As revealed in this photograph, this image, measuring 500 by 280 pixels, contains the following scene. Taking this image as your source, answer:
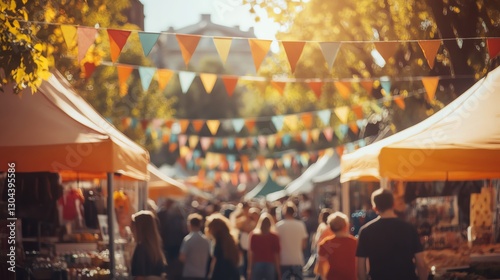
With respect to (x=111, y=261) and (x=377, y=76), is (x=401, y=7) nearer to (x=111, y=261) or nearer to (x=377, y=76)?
(x=377, y=76)

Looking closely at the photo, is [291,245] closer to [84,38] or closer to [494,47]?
[494,47]

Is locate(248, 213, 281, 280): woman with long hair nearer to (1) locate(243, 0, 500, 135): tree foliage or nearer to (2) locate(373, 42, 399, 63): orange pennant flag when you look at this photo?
(2) locate(373, 42, 399, 63): orange pennant flag

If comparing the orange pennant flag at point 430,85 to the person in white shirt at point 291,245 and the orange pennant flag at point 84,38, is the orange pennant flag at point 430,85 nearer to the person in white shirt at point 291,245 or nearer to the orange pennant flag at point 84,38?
the person in white shirt at point 291,245

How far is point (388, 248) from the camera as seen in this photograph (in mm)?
10992

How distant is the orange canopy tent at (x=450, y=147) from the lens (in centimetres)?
1176

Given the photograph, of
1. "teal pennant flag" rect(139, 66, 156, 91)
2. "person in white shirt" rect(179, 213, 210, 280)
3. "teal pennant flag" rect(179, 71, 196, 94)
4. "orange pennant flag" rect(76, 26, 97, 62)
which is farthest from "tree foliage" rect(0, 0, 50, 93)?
"teal pennant flag" rect(179, 71, 196, 94)

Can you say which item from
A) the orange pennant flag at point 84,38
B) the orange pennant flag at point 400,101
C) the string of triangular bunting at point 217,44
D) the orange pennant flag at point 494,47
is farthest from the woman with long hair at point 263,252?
the orange pennant flag at point 400,101

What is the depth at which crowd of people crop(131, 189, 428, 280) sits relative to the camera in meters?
11.0

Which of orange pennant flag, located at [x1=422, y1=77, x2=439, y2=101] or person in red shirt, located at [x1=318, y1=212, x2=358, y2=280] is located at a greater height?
orange pennant flag, located at [x1=422, y1=77, x2=439, y2=101]

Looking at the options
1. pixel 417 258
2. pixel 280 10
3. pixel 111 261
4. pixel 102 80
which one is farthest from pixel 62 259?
pixel 102 80

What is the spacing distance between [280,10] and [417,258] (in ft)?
49.1

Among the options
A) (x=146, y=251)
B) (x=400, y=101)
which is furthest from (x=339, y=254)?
(x=400, y=101)

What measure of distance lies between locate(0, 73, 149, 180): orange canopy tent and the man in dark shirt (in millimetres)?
3090

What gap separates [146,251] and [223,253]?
268 cm
